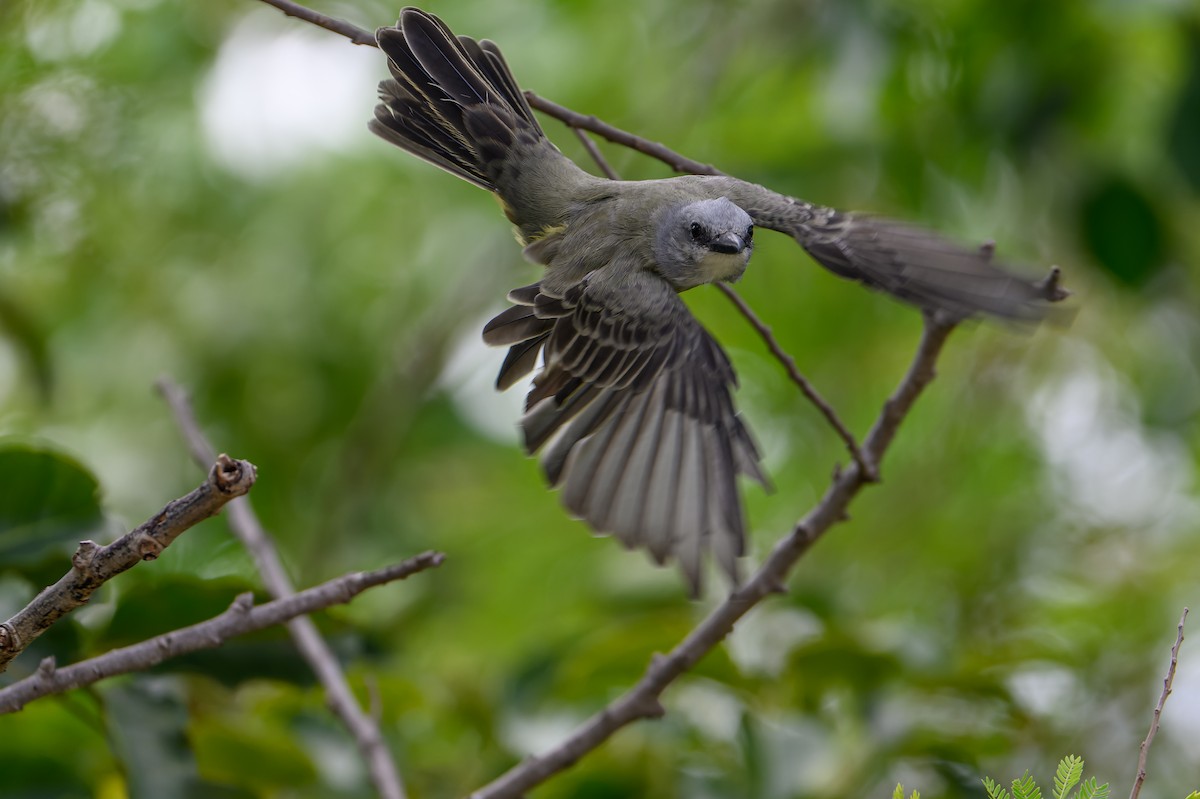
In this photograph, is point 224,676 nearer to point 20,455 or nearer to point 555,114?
point 20,455

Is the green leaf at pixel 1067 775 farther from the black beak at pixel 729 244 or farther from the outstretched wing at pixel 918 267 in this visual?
the black beak at pixel 729 244

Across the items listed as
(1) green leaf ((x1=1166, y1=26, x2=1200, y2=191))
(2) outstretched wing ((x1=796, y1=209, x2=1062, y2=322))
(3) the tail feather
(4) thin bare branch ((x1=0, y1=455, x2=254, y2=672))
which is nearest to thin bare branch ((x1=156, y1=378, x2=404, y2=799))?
(3) the tail feather

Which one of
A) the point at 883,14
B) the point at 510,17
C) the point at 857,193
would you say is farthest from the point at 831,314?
the point at 510,17

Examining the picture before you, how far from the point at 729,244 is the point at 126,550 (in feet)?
2.91

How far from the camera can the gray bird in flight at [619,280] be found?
1.70 m

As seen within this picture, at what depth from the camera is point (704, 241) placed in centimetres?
168

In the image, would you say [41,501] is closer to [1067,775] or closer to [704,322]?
[1067,775]

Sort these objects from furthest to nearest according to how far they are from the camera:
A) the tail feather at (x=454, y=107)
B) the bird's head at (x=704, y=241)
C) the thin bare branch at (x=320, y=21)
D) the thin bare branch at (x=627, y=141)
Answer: the tail feather at (x=454, y=107) → the bird's head at (x=704, y=241) → the thin bare branch at (x=627, y=141) → the thin bare branch at (x=320, y=21)

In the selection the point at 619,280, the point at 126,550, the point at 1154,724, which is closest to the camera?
the point at 126,550

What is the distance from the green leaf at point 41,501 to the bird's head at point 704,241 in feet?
2.77

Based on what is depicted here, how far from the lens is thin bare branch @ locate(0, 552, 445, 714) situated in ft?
3.95

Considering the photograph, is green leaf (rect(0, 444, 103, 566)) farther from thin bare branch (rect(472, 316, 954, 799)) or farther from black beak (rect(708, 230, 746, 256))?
black beak (rect(708, 230, 746, 256))

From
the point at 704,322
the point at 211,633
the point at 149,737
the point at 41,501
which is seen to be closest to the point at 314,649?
the point at 149,737

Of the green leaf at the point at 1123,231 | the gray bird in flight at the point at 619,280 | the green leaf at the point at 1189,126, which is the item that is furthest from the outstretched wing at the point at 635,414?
the green leaf at the point at 1123,231
